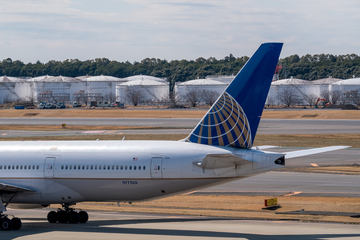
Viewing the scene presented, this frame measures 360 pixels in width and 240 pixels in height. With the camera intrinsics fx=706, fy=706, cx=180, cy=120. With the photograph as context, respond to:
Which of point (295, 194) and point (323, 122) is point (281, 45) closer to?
point (295, 194)

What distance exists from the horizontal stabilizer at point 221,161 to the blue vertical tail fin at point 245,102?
1619 millimetres

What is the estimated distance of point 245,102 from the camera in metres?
35.4

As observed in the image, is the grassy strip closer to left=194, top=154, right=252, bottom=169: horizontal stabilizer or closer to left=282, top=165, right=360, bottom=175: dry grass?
left=282, top=165, right=360, bottom=175: dry grass

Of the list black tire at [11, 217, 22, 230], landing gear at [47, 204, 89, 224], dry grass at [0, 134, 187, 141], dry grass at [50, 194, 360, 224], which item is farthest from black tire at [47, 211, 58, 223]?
dry grass at [0, 134, 187, 141]

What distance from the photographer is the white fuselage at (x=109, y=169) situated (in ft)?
116

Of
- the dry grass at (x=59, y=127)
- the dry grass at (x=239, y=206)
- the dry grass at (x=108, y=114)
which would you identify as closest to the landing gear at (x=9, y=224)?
the dry grass at (x=239, y=206)

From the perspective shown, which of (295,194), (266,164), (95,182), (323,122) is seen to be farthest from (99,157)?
(323,122)

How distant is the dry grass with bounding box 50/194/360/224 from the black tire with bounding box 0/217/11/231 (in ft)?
29.0

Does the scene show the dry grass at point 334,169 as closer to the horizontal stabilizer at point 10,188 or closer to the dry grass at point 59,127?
the horizontal stabilizer at point 10,188

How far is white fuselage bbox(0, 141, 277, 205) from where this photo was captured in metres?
35.3

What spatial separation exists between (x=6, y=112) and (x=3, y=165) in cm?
13840

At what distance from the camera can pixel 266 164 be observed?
111ft

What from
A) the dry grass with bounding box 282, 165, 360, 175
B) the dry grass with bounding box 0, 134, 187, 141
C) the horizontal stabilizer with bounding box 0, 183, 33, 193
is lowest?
the dry grass with bounding box 282, 165, 360, 175

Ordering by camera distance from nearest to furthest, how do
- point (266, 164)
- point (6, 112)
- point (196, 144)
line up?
1. point (266, 164)
2. point (196, 144)
3. point (6, 112)
